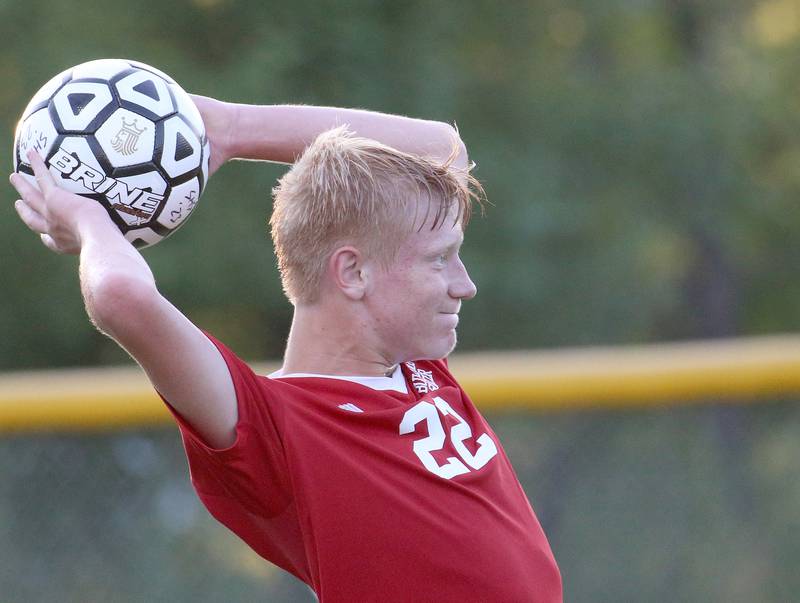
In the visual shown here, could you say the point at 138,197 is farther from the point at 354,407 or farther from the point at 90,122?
the point at 354,407

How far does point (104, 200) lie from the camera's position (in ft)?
7.19

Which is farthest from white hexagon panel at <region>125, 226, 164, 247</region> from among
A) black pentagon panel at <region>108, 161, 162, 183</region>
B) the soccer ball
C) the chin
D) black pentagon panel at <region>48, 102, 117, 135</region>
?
the chin

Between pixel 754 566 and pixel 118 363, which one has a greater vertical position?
pixel 754 566

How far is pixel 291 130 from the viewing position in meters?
2.59

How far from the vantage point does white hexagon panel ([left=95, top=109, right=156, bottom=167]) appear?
7.30 feet

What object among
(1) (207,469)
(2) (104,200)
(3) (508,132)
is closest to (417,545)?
(1) (207,469)

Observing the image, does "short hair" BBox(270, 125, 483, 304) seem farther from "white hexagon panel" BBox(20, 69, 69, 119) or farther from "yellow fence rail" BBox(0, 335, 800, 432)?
"yellow fence rail" BBox(0, 335, 800, 432)

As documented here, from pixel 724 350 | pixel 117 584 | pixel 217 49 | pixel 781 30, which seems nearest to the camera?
pixel 117 584

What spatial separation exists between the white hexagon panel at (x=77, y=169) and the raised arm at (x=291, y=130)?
36 centimetres

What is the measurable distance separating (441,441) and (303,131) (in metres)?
0.79

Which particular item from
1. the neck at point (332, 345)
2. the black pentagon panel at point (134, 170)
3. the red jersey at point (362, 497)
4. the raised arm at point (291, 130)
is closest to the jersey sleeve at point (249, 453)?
the red jersey at point (362, 497)

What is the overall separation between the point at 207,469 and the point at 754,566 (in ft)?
9.17

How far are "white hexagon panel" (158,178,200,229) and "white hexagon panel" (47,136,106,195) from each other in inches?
6.0

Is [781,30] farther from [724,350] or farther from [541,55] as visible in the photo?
[724,350]
